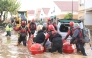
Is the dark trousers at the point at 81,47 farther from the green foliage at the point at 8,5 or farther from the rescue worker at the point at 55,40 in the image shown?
the green foliage at the point at 8,5

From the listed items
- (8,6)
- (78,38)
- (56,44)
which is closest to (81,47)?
(78,38)

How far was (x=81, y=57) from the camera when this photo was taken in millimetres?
10008

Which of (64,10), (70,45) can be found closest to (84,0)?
(64,10)

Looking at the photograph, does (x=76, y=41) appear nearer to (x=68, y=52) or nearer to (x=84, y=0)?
(x=68, y=52)

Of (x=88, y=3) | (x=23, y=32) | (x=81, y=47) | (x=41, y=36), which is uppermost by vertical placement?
(x=88, y=3)

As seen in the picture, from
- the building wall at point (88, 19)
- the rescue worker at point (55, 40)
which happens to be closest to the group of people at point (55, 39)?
the rescue worker at point (55, 40)

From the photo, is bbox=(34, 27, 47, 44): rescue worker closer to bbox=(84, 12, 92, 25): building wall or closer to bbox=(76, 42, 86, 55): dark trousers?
bbox=(76, 42, 86, 55): dark trousers

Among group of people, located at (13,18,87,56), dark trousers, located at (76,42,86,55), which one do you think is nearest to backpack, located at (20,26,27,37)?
group of people, located at (13,18,87,56)

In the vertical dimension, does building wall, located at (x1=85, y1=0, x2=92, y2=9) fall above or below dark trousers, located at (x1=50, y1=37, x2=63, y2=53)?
above

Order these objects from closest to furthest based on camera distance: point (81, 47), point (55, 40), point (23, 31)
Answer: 1. point (55, 40)
2. point (81, 47)
3. point (23, 31)

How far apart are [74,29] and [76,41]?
21.7 inches

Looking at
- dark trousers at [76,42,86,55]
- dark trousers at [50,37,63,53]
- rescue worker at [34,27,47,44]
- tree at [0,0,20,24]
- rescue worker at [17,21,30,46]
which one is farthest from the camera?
tree at [0,0,20,24]

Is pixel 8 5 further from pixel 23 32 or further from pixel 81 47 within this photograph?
pixel 81 47

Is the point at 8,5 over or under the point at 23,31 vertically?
over
